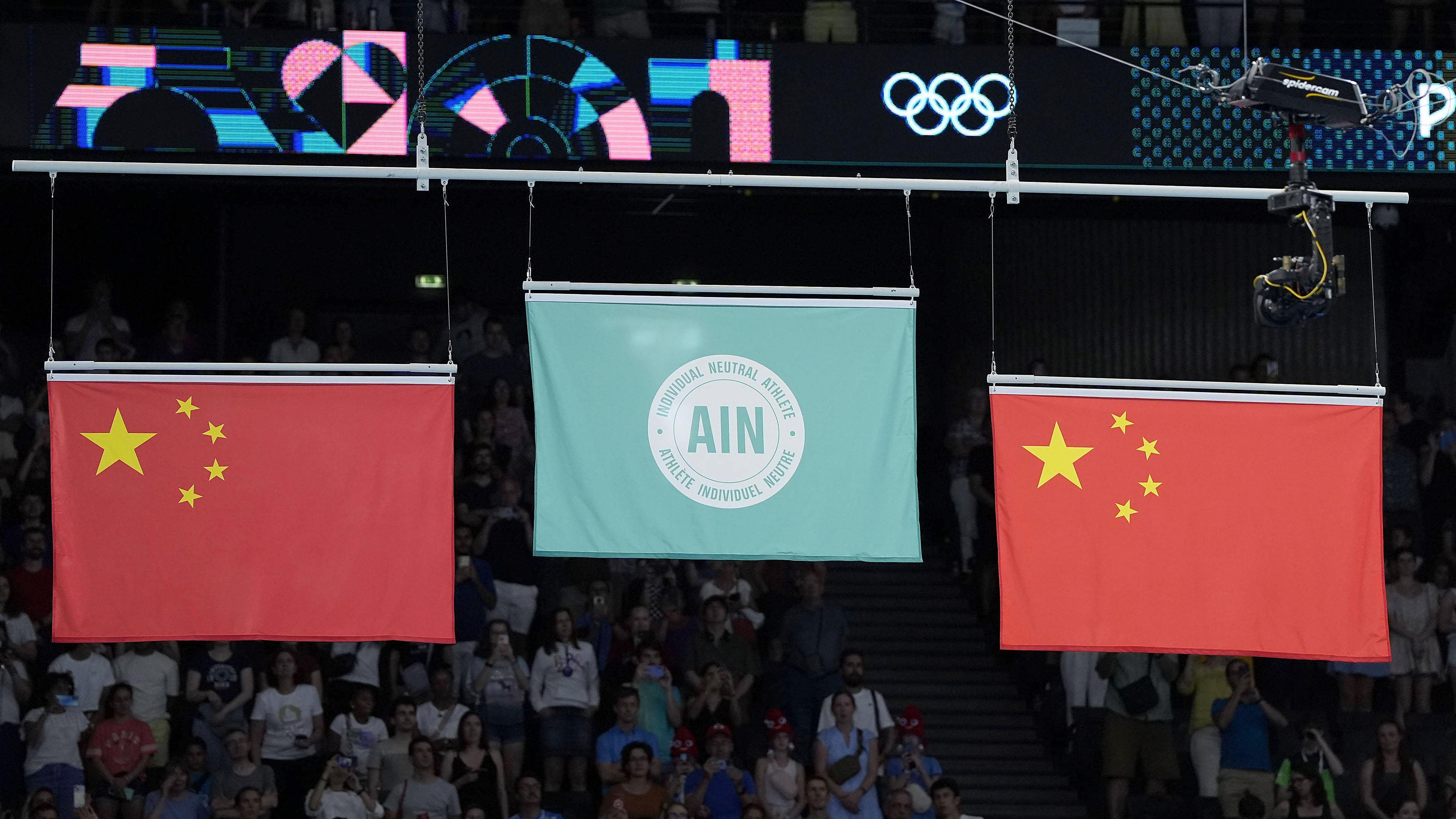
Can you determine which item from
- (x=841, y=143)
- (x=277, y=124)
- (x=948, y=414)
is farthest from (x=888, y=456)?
(x=948, y=414)

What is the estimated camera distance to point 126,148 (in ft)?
51.4

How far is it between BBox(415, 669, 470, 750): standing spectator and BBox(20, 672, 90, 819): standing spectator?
2571mm

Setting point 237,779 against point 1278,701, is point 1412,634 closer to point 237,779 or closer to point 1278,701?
point 1278,701

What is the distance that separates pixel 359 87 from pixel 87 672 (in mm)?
4959

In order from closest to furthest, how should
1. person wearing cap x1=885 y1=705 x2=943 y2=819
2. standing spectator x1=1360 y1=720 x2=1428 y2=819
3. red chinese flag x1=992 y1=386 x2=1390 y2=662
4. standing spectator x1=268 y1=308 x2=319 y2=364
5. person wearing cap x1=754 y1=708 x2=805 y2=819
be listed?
red chinese flag x1=992 y1=386 x2=1390 y2=662
person wearing cap x1=754 y1=708 x2=805 y2=819
person wearing cap x1=885 y1=705 x2=943 y2=819
standing spectator x1=1360 y1=720 x2=1428 y2=819
standing spectator x1=268 y1=308 x2=319 y2=364

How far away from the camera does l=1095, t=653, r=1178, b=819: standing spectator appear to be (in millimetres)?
17250

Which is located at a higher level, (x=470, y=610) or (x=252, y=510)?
(x=252, y=510)

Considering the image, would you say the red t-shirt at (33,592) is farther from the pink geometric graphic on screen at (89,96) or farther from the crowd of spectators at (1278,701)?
the crowd of spectators at (1278,701)

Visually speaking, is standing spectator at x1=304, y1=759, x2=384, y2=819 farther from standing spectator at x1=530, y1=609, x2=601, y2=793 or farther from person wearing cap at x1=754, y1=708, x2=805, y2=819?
person wearing cap at x1=754, y1=708, x2=805, y2=819

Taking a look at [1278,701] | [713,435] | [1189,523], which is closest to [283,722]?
[713,435]

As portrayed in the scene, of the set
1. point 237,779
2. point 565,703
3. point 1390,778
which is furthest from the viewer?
point 1390,778

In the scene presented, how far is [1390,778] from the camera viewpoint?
1719cm

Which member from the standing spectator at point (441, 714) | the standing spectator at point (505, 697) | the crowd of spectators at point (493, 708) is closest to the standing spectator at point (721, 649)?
the crowd of spectators at point (493, 708)

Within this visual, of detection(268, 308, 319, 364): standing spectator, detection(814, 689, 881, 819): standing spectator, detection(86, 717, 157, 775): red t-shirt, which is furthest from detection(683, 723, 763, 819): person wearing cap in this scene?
detection(268, 308, 319, 364): standing spectator
